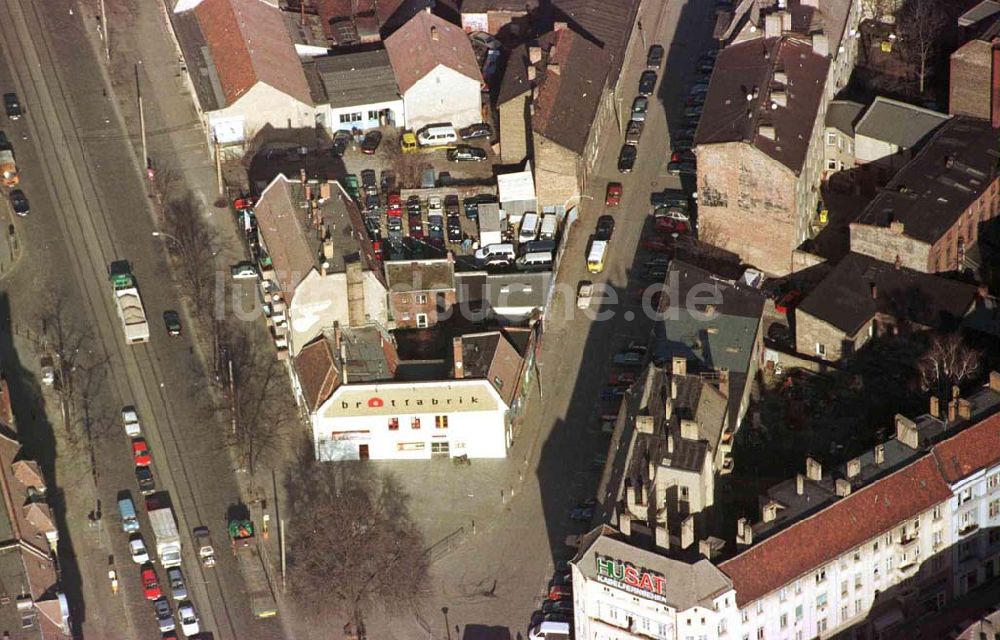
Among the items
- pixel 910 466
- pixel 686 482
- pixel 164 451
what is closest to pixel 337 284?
pixel 164 451

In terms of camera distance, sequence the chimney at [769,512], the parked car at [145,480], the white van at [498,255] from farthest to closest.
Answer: the white van at [498,255] → the parked car at [145,480] → the chimney at [769,512]

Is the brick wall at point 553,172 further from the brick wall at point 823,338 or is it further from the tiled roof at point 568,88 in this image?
the brick wall at point 823,338

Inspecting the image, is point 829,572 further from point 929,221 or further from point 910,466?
point 929,221

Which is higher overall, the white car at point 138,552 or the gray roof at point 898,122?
the gray roof at point 898,122

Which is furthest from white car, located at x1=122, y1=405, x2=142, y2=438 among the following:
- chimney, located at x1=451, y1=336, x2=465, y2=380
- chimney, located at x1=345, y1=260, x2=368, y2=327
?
chimney, located at x1=451, y1=336, x2=465, y2=380

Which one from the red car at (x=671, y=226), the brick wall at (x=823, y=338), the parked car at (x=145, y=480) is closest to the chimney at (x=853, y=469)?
the brick wall at (x=823, y=338)

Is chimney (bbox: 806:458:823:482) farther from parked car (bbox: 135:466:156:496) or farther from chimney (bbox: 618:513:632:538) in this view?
parked car (bbox: 135:466:156:496)

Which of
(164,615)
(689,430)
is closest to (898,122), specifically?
(689,430)
